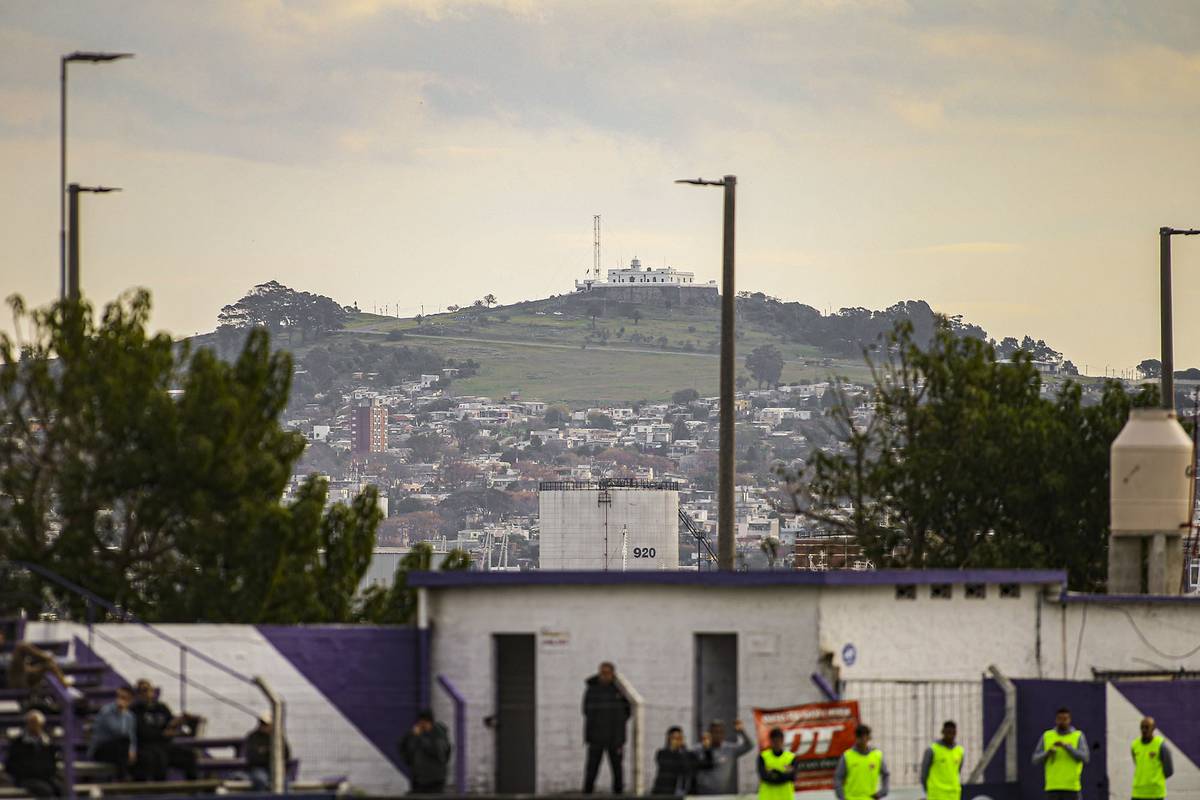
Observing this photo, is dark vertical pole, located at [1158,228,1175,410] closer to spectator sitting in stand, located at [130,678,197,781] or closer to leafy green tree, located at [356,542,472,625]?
leafy green tree, located at [356,542,472,625]

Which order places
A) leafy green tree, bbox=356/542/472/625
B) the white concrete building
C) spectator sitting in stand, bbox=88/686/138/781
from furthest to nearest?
leafy green tree, bbox=356/542/472/625
the white concrete building
spectator sitting in stand, bbox=88/686/138/781

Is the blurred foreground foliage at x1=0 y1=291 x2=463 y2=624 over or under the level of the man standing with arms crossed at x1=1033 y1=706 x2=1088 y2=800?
over

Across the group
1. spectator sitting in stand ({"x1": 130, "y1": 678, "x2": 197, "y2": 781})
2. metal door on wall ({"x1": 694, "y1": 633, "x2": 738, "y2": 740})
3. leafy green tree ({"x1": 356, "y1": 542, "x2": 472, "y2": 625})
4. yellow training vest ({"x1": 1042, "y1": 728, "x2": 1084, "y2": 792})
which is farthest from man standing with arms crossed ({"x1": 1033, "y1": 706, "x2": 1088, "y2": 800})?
leafy green tree ({"x1": 356, "y1": 542, "x2": 472, "y2": 625})

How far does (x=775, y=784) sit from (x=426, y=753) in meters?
4.14

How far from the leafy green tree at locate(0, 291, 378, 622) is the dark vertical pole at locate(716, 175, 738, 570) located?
8206 mm

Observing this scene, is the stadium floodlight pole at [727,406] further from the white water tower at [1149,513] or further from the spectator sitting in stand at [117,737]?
the spectator sitting in stand at [117,737]

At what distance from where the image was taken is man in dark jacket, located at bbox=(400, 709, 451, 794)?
27.7m

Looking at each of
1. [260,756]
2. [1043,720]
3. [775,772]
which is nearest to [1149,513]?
[1043,720]

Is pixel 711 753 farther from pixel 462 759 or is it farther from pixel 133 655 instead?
pixel 133 655

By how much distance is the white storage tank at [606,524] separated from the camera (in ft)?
471

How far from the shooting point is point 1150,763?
29.0 metres

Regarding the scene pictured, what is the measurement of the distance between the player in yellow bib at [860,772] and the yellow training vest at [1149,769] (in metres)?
3.96

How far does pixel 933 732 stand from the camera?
30.1 m

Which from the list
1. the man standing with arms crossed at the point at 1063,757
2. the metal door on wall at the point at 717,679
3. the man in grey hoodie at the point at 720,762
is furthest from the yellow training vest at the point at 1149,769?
the metal door on wall at the point at 717,679
